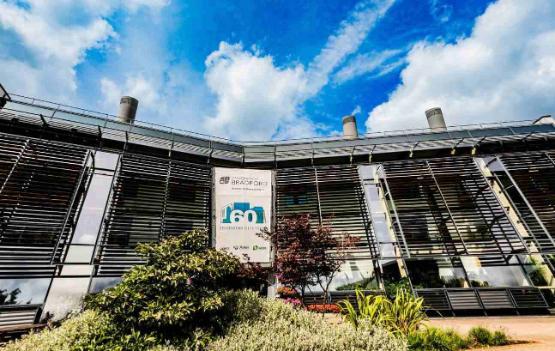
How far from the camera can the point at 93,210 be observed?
9656 millimetres

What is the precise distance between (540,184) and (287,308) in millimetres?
13913

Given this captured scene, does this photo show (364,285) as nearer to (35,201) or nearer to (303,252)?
(303,252)

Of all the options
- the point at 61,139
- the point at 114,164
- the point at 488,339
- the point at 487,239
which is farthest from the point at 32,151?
the point at 487,239

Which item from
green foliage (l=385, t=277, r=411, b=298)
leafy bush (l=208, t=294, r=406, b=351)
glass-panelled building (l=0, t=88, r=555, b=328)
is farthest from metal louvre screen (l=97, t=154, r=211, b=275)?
green foliage (l=385, t=277, r=411, b=298)

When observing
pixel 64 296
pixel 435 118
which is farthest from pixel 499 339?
pixel 435 118

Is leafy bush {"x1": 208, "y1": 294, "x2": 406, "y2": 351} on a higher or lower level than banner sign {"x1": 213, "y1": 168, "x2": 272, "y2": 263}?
lower

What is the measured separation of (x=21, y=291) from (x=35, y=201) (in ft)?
10.3

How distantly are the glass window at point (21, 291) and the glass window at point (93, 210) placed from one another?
156 centimetres

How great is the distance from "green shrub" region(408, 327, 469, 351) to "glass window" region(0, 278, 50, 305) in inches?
397

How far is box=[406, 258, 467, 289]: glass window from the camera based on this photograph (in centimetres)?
983

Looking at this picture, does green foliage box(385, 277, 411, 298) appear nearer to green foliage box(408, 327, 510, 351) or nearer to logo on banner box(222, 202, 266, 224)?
green foliage box(408, 327, 510, 351)

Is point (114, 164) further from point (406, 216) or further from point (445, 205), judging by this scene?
point (445, 205)

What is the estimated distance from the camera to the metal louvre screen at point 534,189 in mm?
10109

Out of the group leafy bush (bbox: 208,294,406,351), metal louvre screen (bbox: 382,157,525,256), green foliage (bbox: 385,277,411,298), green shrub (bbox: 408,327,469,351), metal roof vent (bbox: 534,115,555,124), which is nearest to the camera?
leafy bush (bbox: 208,294,406,351)
